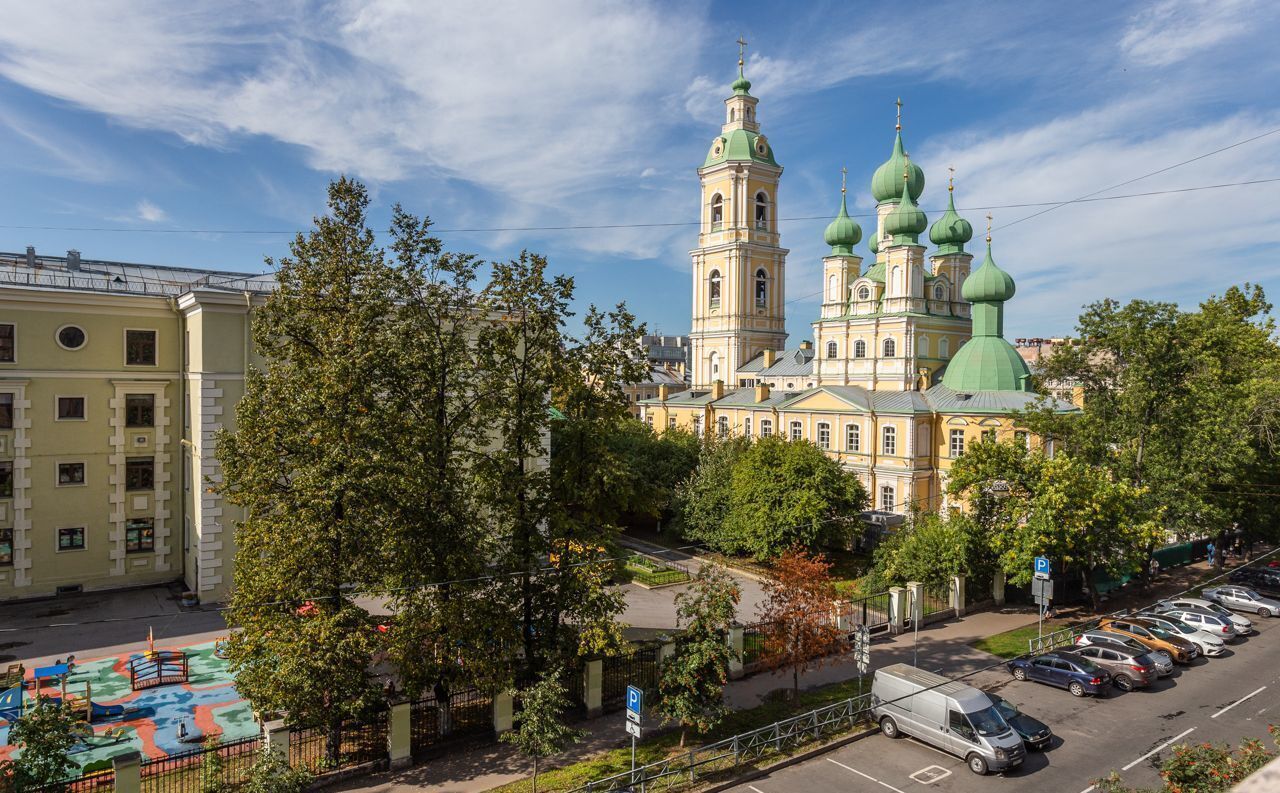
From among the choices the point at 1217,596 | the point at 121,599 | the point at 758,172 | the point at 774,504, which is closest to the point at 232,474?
the point at 121,599

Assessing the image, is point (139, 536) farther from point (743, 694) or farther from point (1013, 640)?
point (1013, 640)

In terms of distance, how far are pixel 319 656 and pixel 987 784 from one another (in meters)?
13.2

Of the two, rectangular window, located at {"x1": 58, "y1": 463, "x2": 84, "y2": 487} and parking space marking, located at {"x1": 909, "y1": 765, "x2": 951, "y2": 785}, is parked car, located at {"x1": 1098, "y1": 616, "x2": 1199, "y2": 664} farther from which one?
rectangular window, located at {"x1": 58, "y1": 463, "x2": 84, "y2": 487}

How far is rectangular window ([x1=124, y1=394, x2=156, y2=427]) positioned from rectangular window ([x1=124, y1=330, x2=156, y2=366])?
1211 mm

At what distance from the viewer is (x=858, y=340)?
52375 millimetres

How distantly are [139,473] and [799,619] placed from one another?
23630 mm

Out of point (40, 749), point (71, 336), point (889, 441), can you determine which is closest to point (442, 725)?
point (40, 749)

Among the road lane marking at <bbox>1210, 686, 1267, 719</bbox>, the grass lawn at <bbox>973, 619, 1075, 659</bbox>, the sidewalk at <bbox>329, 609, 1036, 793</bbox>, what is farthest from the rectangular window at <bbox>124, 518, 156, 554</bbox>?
the road lane marking at <bbox>1210, 686, 1267, 719</bbox>

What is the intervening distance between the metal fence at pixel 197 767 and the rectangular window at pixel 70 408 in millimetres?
16257

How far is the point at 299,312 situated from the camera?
52.2ft

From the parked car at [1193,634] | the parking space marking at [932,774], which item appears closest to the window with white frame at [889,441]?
the parked car at [1193,634]

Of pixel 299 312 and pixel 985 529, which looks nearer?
pixel 299 312

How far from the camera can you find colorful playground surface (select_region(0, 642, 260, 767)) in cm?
1548

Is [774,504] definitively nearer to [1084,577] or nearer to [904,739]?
[1084,577]
